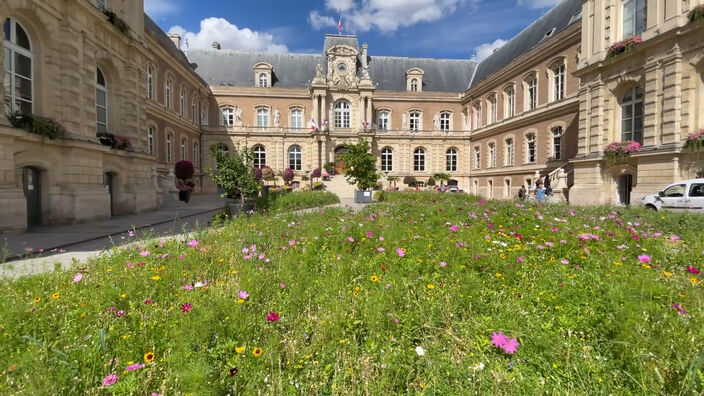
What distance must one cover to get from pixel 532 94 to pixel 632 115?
10.2 meters

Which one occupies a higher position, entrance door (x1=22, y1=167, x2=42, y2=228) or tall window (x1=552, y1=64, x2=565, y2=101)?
tall window (x1=552, y1=64, x2=565, y2=101)

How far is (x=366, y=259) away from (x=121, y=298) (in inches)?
103

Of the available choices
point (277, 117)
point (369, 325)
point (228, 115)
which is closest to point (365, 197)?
point (369, 325)

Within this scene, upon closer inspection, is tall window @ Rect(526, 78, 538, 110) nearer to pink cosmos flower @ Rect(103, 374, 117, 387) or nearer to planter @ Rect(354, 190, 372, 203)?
planter @ Rect(354, 190, 372, 203)

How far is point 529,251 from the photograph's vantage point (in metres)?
4.01

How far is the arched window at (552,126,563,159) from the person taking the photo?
20859 millimetres

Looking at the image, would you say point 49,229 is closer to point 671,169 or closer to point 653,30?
point 671,169

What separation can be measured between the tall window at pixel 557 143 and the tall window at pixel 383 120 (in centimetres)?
1678

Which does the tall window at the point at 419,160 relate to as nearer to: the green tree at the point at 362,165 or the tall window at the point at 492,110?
the tall window at the point at 492,110

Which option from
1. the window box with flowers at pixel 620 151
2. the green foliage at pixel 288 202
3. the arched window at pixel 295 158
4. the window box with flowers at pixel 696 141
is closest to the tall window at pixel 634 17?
the window box with flowers at pixel 620 151

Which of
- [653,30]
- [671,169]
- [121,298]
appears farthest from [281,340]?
[653,30]

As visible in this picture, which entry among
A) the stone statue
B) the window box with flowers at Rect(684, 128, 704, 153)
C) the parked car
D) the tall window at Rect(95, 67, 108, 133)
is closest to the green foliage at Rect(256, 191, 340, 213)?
the tall window at Rect(95, 67, 108, 133)

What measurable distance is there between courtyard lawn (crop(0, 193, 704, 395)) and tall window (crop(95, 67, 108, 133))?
11.1 meters

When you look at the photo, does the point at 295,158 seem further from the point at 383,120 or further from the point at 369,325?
the point at 369,325
